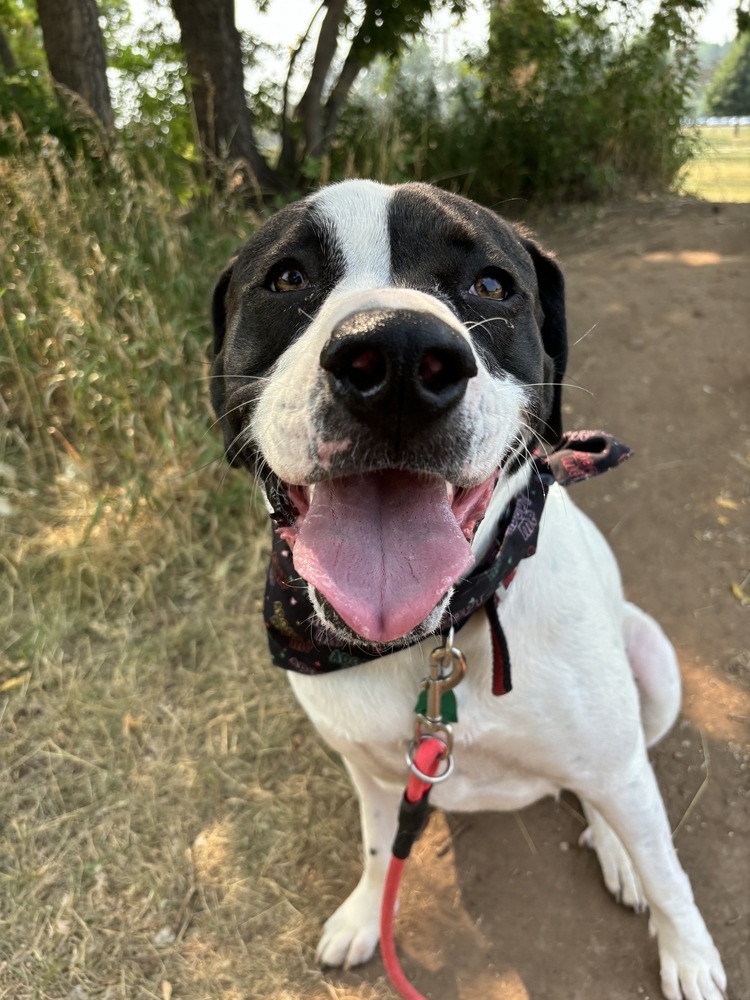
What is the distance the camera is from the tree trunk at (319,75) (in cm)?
670

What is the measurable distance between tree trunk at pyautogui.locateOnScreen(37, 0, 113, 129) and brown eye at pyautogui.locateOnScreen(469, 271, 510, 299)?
4143mm

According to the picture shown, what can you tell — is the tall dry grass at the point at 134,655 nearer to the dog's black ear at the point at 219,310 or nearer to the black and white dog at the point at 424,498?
the black and white dog at the point at 424,498

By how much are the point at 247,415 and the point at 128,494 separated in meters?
2.00

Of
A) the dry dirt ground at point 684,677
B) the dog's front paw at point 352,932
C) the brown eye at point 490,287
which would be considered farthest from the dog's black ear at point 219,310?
the dog's front paw at point 352,932

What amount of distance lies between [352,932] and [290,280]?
1834mm

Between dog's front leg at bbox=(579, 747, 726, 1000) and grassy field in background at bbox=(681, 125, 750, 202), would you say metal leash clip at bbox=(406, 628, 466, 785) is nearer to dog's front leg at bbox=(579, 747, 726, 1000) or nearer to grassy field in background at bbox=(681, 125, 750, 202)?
dog's front leg at bbox=(579, 747, 726, 1000)

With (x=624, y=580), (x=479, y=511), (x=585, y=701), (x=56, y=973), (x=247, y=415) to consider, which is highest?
(x=247, y=415)

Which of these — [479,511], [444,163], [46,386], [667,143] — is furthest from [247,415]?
[667,143]

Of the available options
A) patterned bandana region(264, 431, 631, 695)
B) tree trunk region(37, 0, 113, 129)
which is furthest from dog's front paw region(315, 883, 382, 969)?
tree trunk region(37, 0, 113, 129)

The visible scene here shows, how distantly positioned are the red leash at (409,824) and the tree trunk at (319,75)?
646cm

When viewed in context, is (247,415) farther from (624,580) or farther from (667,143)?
(667,143)

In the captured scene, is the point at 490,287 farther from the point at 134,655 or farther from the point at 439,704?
the point at 134,655

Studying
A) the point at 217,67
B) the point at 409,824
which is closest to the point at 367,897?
the point at 409,824

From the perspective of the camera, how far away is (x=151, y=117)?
436cm
